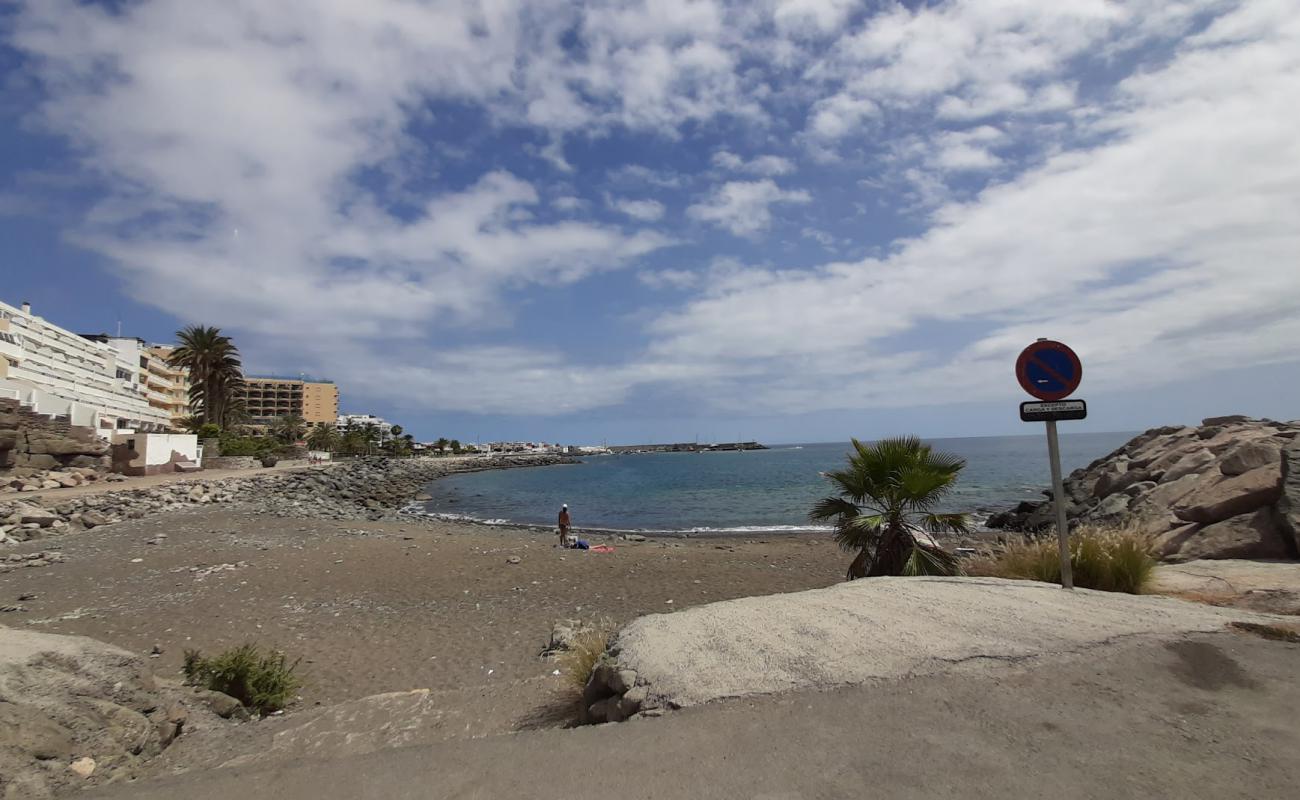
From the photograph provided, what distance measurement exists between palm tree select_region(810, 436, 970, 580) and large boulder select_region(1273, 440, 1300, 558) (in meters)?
3.78

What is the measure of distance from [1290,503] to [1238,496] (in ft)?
3.59

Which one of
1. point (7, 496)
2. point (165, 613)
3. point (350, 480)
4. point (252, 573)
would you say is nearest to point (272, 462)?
point (350, 480)

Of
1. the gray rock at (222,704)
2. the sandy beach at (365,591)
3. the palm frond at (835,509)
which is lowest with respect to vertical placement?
the sandy beach at (365,591)

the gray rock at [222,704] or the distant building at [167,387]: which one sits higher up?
the distant building at [167,387]

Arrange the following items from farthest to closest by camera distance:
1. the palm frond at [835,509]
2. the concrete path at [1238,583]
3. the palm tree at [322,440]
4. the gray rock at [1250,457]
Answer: the palm tree at [322,440], the palm frond at [835,509], the gray rock at [1250,457], the concrete path at [1238,583]

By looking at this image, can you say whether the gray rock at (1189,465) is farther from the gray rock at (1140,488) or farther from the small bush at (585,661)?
the small bush at (585,661)

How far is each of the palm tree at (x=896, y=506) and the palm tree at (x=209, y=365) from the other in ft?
A: 212

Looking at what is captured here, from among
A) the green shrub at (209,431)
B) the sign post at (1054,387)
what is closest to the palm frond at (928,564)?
the sign post at (1054,387)

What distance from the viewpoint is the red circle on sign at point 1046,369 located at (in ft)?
22.5

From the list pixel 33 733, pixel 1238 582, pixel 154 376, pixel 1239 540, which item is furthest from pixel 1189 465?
pixel 154 376

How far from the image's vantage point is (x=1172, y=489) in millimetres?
13953

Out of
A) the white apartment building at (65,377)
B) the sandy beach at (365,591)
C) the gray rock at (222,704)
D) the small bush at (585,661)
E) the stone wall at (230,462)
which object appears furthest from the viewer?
the stone wall at (230,462)

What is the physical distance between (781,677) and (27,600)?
48.7 feet

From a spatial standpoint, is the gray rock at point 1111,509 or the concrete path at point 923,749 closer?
the concrete path at point 923,749
